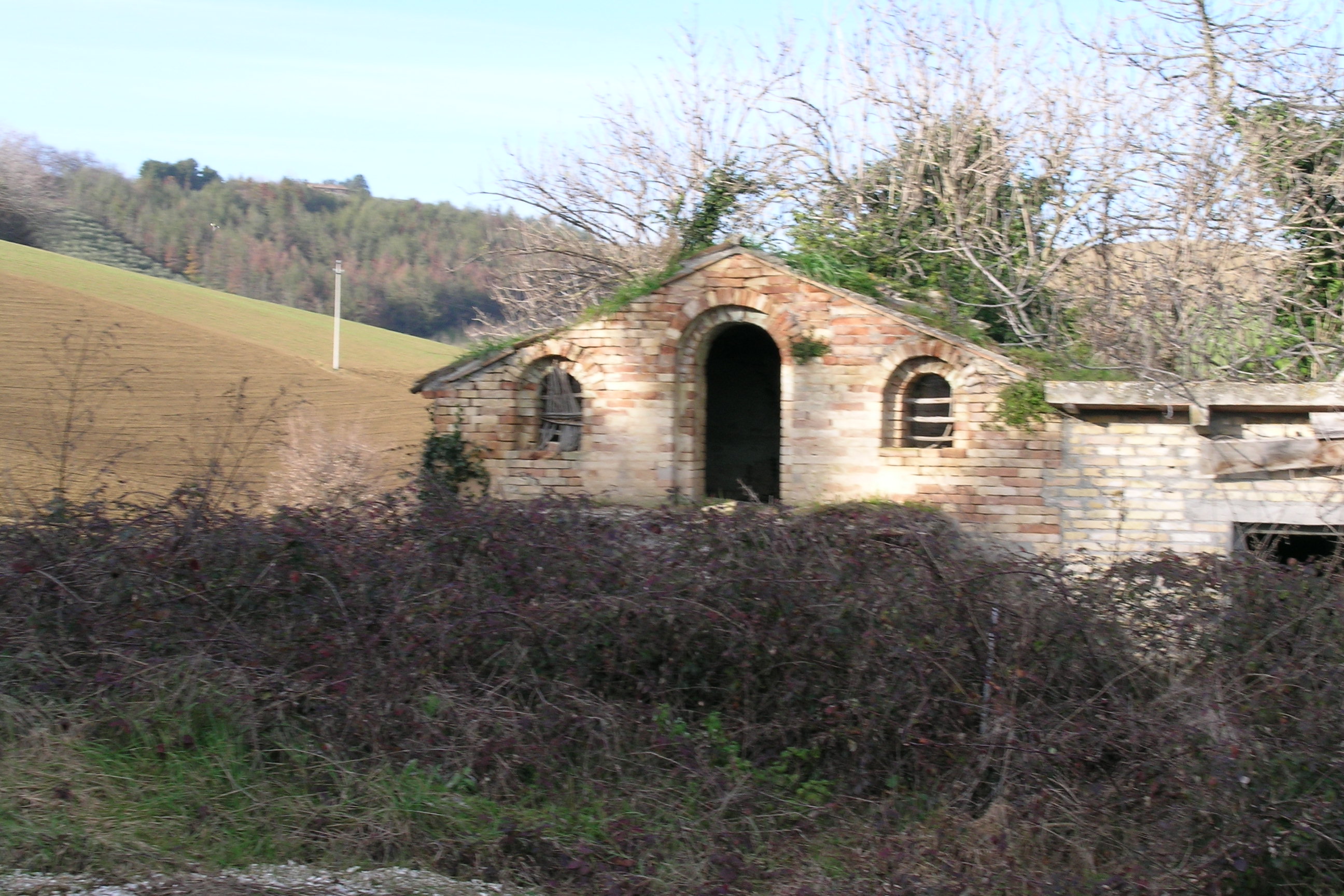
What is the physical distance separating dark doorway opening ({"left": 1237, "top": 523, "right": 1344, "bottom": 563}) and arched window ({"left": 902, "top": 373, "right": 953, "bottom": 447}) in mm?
2743

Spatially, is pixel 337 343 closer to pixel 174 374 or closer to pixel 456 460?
pixel 174 374

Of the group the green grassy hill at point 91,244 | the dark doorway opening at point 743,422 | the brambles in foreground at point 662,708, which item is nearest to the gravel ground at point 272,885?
the brambles in foreground at point 662,708

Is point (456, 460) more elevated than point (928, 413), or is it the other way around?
point (928, 413)

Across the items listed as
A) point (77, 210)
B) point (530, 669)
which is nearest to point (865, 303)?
point (530, 669)

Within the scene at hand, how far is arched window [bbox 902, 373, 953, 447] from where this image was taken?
9.91 m

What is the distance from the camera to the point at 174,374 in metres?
32.5

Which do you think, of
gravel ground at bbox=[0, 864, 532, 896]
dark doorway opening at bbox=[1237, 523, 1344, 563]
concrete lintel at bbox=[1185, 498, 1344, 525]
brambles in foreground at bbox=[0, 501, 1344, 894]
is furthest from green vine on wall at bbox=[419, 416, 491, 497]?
dark doorway opening at bbox=[1237, 523, 1344, 563]

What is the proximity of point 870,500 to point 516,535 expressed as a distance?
12.6 ft

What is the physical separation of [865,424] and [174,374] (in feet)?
94.8

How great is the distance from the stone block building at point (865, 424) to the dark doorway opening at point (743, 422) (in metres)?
2.92

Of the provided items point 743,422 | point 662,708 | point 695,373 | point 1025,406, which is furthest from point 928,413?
point 662,708

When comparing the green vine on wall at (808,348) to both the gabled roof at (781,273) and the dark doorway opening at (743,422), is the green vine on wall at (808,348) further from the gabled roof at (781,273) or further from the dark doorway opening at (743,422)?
the dark doorway opening at (743,422)

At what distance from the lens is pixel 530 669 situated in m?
6.40

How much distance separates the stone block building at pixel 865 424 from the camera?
9.02m
